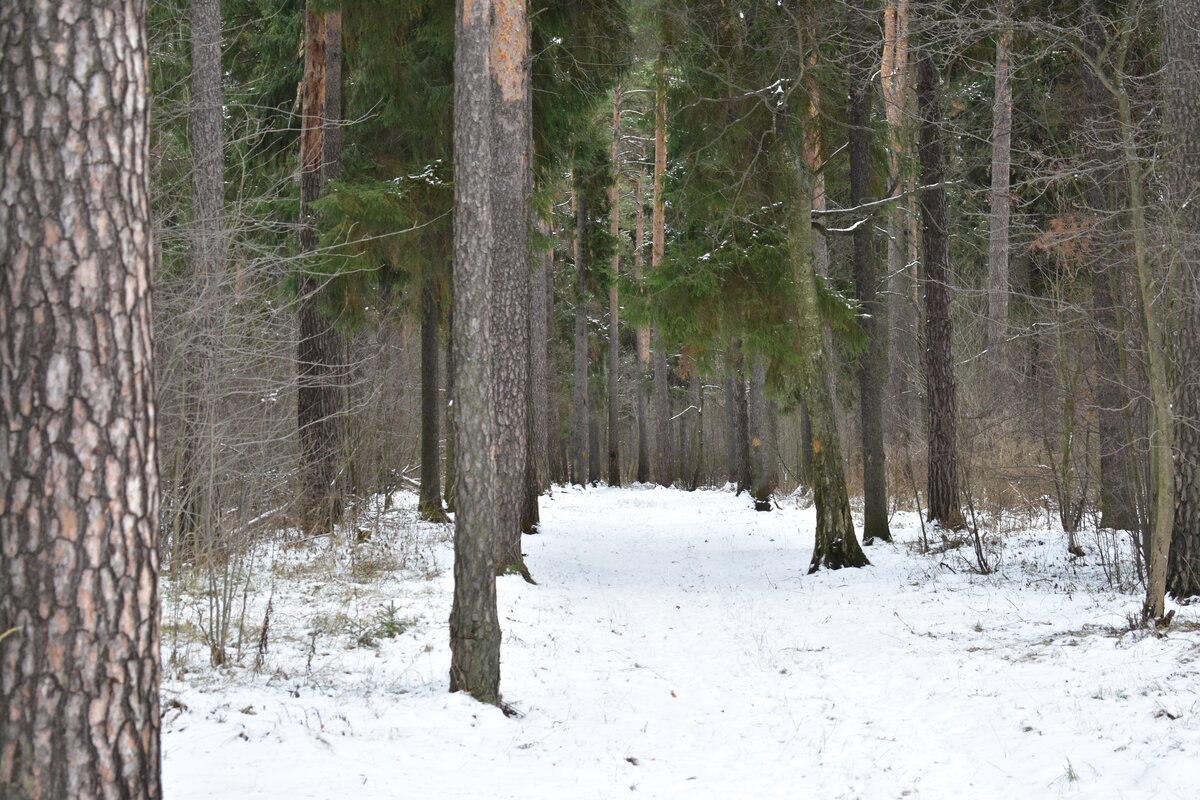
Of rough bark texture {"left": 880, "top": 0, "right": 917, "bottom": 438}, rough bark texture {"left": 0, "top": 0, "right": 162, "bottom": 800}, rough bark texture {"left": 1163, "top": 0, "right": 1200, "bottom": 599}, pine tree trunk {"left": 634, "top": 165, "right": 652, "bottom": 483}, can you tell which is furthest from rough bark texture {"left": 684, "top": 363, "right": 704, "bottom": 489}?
rough bark texture {"left": 0, "top": 0, "right": 162, "bottom": 800}

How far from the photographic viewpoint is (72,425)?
2.90m

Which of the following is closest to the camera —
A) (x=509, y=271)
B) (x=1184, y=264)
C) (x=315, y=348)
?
(x=1184, y=264)

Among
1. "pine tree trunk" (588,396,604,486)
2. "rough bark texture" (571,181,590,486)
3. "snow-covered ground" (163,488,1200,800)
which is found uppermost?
"rough bark texture" (571,181,590,486)

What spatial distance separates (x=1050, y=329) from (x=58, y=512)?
8.41m

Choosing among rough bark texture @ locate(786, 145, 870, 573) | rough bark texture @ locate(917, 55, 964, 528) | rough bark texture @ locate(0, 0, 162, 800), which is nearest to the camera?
rough bark texture @ locate(0, 0, 162, 800)

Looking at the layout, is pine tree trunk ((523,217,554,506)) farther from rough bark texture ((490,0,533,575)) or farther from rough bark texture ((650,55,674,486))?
rough bark texture ((490,0,533,575))

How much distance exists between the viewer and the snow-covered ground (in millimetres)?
4844

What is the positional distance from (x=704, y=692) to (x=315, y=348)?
8.24 metres

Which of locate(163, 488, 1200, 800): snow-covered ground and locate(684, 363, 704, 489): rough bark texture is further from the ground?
locate(684, 363, 704, 489): rough bark texture

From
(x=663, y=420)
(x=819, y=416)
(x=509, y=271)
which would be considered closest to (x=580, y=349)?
(x=663, y=420)

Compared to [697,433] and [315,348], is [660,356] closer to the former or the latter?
[697,433]

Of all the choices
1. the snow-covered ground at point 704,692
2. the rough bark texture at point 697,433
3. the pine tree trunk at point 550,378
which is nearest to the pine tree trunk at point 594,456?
the pine tree trunk at point 550,378

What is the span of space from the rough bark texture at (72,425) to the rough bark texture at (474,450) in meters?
3.08

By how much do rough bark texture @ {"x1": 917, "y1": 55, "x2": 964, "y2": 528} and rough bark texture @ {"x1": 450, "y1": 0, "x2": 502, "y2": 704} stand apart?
8.79 m
